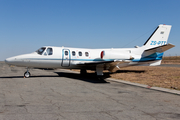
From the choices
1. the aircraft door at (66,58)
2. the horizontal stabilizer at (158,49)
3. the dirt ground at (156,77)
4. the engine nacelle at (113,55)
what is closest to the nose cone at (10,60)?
the aircraft door at (66,58)

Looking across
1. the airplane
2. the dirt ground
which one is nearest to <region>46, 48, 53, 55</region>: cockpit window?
the airplane

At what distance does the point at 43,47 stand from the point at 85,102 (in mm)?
10862

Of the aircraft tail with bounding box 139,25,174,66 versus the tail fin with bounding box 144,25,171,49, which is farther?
the tail fin with bounding box 144,25,171,49

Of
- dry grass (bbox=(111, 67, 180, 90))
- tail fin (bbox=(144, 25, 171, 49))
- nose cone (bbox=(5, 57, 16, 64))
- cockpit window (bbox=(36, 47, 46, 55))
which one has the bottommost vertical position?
dry grass (bbox=(111, 67, 180, 90))

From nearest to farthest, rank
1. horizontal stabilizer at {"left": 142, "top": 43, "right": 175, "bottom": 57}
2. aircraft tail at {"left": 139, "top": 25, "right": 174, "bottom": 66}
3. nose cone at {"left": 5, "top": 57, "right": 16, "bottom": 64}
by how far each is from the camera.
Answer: nose cone at {"left": 5, "top": 57, "right": 16, "bottom": 64}, horizontal stabilizer at {"left": 142, "top": 43, "right": 175, "bottom": 57}, aircraft tail at {"left": 139, "top": 25, "right": 174, "bottom": 66}

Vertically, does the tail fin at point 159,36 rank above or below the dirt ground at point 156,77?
above

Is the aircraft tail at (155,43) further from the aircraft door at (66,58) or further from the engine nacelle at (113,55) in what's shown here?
the aircraft door at (66,58)

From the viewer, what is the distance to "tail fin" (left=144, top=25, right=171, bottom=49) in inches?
816

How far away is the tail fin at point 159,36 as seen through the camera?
20.7m

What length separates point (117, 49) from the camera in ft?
66.0

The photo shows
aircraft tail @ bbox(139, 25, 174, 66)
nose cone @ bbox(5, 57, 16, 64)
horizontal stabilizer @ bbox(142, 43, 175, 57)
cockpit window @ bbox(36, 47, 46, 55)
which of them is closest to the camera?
nose cone @ bbox(5, 57, 16, 64)

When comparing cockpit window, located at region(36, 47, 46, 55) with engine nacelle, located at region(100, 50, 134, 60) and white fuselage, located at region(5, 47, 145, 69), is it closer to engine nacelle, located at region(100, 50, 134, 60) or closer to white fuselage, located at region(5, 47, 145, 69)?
white fuselage, located at region(5, 47, 145, 69)

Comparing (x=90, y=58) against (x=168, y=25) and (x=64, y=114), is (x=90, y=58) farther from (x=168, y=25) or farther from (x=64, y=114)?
(x=64, y=114)

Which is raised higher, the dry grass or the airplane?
the airplane
